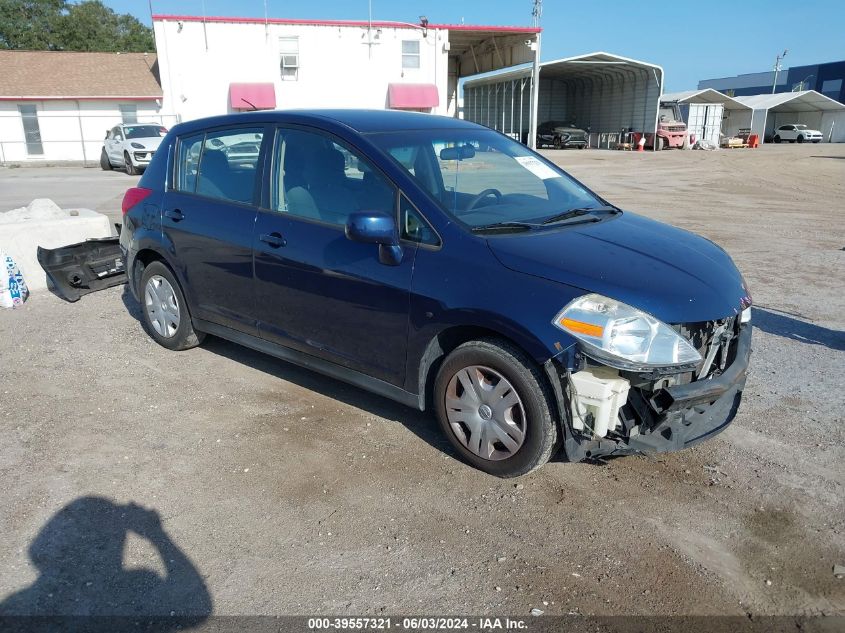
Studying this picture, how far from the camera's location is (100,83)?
3203 centimetres

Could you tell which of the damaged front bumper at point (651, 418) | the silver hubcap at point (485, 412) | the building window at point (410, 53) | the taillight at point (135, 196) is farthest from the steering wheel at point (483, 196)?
the building window at point (410, 53)

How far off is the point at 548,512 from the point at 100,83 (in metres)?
34.9

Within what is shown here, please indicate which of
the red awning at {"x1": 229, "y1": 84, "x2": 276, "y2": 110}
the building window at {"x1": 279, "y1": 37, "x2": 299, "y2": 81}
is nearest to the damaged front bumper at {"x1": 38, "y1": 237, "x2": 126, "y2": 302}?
the red awning at {"x1": 229, "y1": 84, "x2": 276, "y2": 110}

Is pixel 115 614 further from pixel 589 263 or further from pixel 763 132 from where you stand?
pixel 763 132

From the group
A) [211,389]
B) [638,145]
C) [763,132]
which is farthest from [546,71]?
[211,389]

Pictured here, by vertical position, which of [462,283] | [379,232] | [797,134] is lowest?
[462,283]

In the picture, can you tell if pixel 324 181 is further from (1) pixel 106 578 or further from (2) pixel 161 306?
(1) pixel 106 578

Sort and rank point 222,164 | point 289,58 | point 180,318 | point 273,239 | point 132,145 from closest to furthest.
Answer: point 273,239, point 222,164, point 180,318, point 132,145, point 289,58

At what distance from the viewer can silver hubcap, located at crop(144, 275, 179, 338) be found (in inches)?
214

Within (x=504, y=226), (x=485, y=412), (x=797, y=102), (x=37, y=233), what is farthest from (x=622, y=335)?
(x=797, y=102)

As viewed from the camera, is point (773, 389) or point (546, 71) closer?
point (773, 389)

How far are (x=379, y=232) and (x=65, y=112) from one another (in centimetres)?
3379

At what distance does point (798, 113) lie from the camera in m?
59.6

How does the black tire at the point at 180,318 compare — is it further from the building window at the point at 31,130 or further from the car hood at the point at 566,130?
the car hood at the point at 566,130
